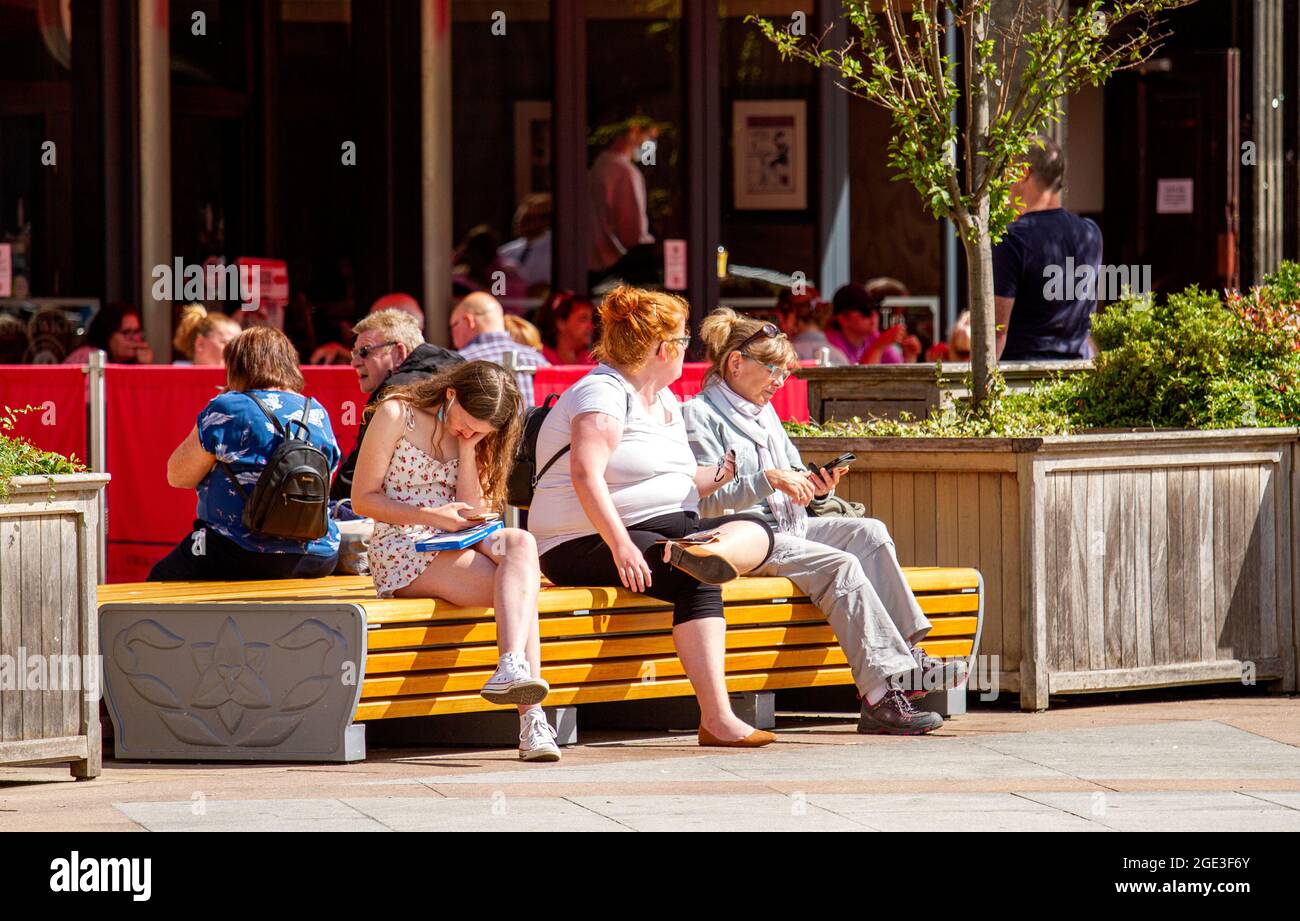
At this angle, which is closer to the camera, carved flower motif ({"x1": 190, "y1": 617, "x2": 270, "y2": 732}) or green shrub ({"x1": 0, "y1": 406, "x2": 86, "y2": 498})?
green shrub ({"x1": 0, "y1": 406, "x2": 86, "y2": 498})

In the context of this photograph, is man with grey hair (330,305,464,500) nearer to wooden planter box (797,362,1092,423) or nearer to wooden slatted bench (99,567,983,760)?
wooden slatted bench (99,567,983,760)

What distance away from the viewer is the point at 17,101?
15648 millimetres

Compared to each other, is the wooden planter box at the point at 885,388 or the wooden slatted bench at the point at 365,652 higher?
the wooden planter box at the point at 885,388

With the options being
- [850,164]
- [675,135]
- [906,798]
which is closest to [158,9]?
[675,135]

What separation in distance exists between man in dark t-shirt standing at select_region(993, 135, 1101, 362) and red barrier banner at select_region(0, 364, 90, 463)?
164 inches

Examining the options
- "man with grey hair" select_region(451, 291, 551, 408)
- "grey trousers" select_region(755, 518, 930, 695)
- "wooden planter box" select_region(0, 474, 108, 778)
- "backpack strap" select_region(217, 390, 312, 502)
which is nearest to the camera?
"wooden planter box" select_region(0, 474, 108, 778)

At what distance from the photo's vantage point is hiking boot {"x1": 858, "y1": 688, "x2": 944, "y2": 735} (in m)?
7.85

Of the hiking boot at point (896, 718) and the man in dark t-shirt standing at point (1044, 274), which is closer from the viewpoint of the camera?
the hiking boot at point (896, 718)

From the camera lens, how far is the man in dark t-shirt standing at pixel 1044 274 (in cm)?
1021

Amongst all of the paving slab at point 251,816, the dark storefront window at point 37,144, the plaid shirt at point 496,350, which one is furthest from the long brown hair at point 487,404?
the dark storefront window at point 37,144

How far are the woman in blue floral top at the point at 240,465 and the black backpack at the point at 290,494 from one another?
6 cm

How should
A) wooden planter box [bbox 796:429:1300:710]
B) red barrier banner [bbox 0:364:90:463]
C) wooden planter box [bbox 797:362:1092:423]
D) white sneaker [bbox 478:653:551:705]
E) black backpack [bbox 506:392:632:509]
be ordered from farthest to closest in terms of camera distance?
red barrier banner [bbox 0:364:90:463], wooden planter box [bbox 797:362:1092:423], black backpack [bbox 506:392:632:509], wooden planter box [bbox 796:429:1300:710], white sneaker [bbox 478:653:551:705]

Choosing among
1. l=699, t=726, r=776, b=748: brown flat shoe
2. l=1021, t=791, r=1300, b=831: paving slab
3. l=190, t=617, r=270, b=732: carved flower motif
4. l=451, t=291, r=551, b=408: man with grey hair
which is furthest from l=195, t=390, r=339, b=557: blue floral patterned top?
l=451, t=291, r=551, b=408: man with grey hair

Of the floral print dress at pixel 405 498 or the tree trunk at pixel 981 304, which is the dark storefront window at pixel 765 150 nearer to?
the tree trunk at pixel 981 304
